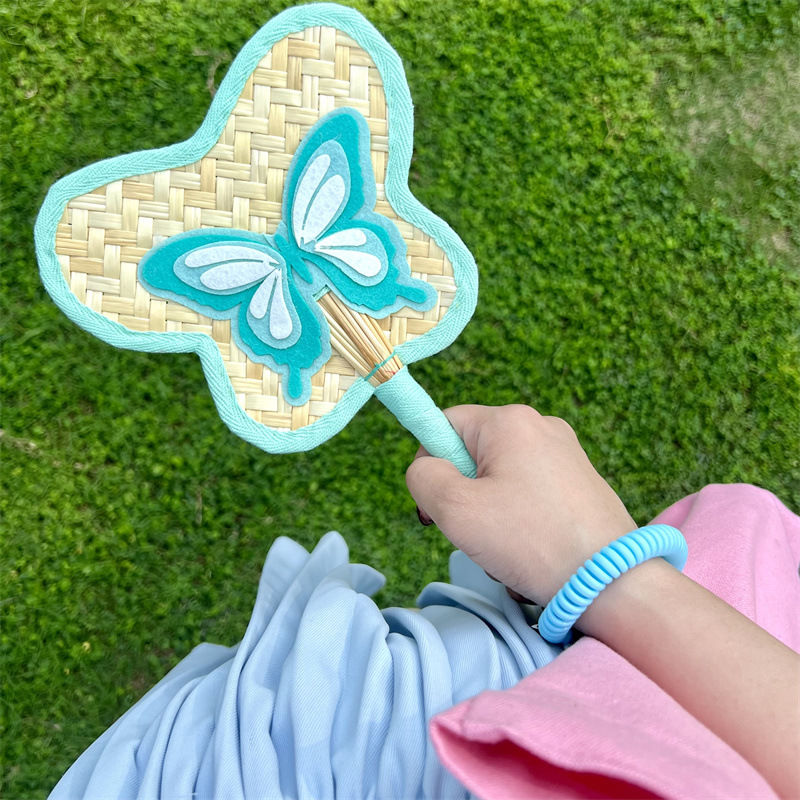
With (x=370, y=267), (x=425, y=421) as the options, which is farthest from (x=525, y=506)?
(x=370, y=267)

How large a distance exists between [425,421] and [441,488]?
16 cm

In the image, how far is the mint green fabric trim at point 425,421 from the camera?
965 millimetres

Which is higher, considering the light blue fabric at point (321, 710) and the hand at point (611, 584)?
the hand at point (611, 584)

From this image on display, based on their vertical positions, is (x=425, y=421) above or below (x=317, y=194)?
below

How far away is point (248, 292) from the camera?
40.5 inches

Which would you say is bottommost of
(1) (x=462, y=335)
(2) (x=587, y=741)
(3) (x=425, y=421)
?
(1) (x=462, y=335)

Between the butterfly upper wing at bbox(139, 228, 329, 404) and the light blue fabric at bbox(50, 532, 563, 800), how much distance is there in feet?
1.20

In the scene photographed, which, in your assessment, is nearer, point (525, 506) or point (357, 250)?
Answer: point (525, 506)

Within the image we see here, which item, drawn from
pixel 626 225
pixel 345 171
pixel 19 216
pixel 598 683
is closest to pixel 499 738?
pixel 598 683

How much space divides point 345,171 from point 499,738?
0.81 metres

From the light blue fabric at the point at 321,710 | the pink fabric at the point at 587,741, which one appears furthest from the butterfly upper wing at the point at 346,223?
the pink fabric at the point at 587,741

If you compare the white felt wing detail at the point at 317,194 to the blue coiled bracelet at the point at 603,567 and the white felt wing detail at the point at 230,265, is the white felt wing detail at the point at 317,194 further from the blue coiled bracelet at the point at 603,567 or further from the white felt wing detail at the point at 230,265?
the blue coiled bracelet at the point at 603,567

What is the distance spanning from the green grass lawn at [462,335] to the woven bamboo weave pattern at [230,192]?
0.67 meters

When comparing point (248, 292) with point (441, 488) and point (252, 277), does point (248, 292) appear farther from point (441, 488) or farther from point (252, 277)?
point (441, 488)
